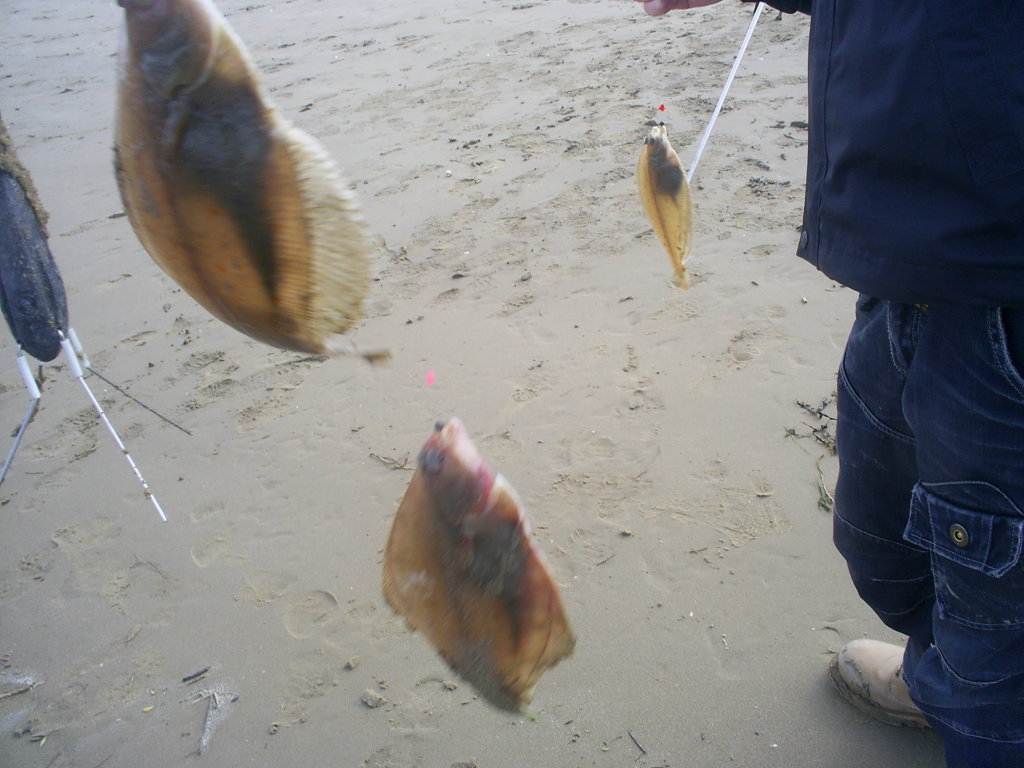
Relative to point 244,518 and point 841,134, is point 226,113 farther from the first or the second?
point 244,518

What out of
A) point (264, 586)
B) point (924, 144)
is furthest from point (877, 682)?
point (264, 586)

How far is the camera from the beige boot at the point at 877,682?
2228 millimetres

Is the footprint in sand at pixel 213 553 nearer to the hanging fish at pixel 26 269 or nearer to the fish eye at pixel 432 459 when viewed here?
the hanging fish at pixel 26 269

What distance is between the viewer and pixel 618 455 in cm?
352

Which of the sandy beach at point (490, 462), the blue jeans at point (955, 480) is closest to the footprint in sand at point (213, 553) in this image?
the sandy beach at point (490, 462)

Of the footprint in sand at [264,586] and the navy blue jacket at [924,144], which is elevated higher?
the navy blue jacket at [924,144]

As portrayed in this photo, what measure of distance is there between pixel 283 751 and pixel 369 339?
263 centimetres

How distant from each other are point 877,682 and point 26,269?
9.70ft

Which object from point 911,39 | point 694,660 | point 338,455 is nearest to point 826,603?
point 694,660

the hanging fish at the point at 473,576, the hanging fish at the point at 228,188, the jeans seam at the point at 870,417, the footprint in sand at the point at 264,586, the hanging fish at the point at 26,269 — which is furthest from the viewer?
the footprint in sand at the point at 264,586

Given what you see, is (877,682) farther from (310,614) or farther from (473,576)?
(310,614)

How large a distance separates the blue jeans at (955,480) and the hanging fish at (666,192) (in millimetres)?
1588

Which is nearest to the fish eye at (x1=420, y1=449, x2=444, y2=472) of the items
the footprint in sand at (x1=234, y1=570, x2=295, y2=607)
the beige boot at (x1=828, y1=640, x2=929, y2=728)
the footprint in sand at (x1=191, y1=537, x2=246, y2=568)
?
the beige boot at (x1=828, y1=640, x2=929, y2=728)

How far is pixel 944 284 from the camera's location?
50.3 inches
